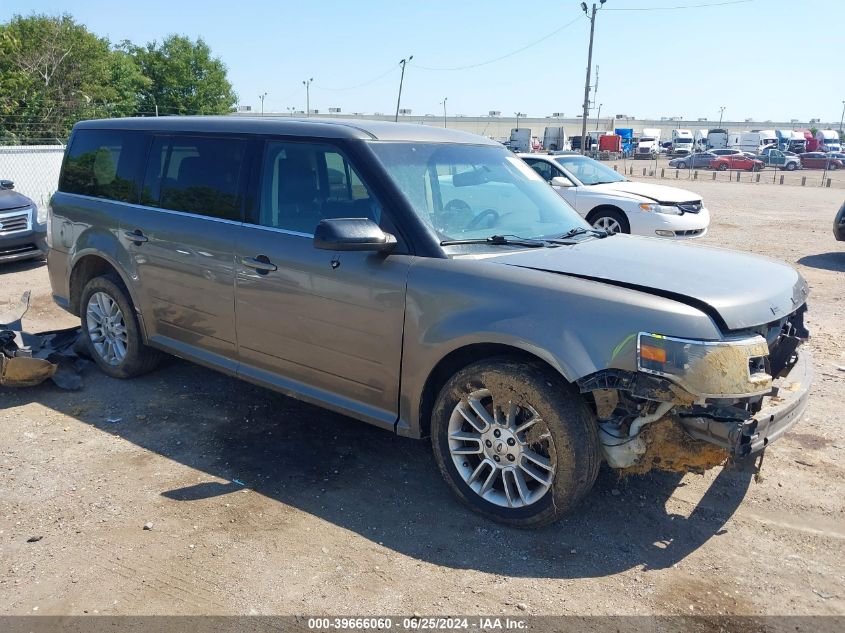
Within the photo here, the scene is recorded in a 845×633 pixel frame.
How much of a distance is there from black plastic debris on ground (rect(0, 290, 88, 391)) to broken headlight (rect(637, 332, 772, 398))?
4331 mm

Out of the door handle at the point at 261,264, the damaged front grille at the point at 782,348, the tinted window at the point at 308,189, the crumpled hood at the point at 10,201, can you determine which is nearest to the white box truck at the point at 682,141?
the crumpled hood at the point at 10,201

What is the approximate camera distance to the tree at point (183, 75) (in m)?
58.6

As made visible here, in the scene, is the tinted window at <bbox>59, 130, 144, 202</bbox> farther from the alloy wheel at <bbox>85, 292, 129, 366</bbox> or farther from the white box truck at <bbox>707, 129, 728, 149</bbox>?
the white box truck at <bbox>707, 129, 728, 149</bbox>

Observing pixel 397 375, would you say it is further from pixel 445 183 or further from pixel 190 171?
pixel 190 171

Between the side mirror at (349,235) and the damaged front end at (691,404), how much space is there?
1275 mm

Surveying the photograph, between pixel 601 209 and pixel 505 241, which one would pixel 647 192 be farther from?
pixel 505 241

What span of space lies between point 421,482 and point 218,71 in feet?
209

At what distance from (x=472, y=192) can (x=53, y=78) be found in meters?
34.2

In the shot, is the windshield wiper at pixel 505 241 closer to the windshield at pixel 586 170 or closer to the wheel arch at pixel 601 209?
the wheel arch at pixel 601 209

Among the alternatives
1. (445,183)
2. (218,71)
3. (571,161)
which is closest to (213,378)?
(445,183)

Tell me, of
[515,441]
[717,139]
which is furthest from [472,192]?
[717,139]

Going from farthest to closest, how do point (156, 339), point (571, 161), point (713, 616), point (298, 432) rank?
point (571, 161) < point (156, 339) < point (298, 432) < point (713, 616)

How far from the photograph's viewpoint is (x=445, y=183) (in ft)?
13.6

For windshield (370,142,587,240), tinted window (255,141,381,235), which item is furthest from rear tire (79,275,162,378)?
windshield (370,142,587,240)
